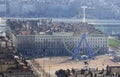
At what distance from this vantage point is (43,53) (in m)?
69.2

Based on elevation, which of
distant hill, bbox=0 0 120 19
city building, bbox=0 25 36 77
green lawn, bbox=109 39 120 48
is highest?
city building, bbox=0 25 36 77

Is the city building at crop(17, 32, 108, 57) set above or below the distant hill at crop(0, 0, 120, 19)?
above

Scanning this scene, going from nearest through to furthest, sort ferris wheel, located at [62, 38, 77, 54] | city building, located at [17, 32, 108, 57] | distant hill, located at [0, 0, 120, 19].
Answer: city building, located at [17, 32, 108, 57] → ferris wheel, located at [62, 38, 77, 54] → distant hill, located at [0, 0, 120, 19]

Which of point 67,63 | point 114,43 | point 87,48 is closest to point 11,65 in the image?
point 67,63

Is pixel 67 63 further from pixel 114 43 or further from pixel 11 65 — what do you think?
pixel 11 65

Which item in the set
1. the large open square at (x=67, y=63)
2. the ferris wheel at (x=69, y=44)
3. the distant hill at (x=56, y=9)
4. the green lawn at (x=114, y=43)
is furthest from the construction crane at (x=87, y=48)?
the distant hill at (x=56, y=9)

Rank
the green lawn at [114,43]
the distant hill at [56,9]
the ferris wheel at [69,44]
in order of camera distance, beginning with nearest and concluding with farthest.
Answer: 1. the ferris wheel at [69,44]
2. the green lawn at [114,43]
3. the distant hill at [56,9]

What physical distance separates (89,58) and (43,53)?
499 cm

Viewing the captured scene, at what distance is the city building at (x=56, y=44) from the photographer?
69.5m

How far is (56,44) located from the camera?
70312 mm

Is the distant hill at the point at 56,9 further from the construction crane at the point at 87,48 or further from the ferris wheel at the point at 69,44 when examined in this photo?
the construction crane at the point at 87,48

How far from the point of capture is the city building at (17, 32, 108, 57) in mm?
69500

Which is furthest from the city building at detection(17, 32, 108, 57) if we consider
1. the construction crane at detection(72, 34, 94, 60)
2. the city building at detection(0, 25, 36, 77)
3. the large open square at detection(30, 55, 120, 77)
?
the city building at detection(0, 25, 36, 77)

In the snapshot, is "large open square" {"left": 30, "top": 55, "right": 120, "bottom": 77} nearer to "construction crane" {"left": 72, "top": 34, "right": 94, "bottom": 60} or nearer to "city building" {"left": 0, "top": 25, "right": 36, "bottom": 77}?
"construction crane" {"left": 72, "top": 34, "right": 94, "bottom": 60}
